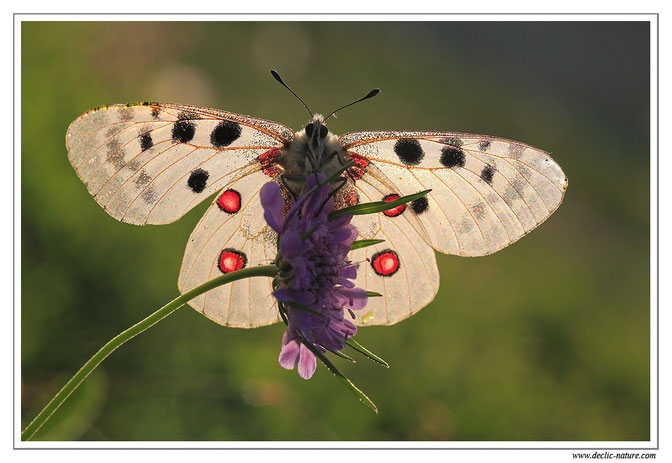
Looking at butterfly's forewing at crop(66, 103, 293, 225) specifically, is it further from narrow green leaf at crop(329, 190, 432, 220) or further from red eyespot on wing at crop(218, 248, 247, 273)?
narrow green leaf at crop(329, 190, 432, 220)

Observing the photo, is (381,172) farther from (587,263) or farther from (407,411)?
(587,263)

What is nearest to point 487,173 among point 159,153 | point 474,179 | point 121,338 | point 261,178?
point 474,179

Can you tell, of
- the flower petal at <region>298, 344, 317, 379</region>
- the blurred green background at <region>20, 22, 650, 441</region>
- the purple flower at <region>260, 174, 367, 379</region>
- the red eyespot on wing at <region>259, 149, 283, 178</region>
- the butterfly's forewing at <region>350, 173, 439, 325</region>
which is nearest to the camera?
the purple flower at <region>260, 174, 367, 379</region>

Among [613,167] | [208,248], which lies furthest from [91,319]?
[613,167]

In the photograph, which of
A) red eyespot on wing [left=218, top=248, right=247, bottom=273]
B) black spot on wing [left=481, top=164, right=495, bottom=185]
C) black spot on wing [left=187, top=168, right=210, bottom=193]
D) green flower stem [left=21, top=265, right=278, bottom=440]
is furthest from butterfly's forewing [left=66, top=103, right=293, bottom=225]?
black spot on wing [left=481, top=164, right=495, bottom=185]

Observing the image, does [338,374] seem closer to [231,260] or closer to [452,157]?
[231,260]

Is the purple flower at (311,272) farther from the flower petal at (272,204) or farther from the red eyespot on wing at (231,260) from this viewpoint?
the red eyespot on wing at (231,260)
